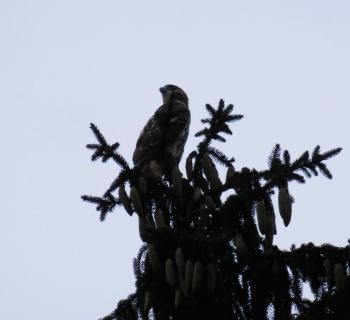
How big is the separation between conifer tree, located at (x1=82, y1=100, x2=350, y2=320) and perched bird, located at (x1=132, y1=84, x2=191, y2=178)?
0.54m

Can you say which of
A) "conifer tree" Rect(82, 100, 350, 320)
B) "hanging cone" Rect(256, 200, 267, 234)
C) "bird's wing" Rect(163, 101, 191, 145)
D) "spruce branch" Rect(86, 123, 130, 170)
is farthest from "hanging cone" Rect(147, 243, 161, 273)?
"bird's wing" Rect(163, 101, 191, 145)

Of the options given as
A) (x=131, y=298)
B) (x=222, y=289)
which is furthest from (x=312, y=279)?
(x=131, y=298)

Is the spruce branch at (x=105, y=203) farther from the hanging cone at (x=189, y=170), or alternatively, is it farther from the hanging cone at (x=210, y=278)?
the hanging cone at (x=210, y=278)

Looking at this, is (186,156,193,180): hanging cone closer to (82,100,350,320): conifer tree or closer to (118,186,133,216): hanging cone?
(82,100,350,320): conifer tree

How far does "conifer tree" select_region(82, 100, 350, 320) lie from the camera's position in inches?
126

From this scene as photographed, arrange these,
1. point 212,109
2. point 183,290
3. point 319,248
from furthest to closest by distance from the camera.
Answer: point 212,109 → point 319,248 → point 183,290

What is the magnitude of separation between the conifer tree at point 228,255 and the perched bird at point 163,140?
0.54 meters

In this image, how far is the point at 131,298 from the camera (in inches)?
148

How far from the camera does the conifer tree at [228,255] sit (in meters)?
3.20

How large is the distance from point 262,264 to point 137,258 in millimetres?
870

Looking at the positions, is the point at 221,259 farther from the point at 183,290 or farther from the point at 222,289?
the point at 183,290

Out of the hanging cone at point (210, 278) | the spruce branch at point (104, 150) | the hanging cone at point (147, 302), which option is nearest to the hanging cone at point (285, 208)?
the hanging cone at point (210, 278)

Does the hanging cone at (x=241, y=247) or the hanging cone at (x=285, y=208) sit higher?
the hanging cone at (x=285, y=208)

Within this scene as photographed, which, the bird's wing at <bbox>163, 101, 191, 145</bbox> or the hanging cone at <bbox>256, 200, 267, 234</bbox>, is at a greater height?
the bird's wing at <bbox>163, 101, 191, 145</bbox>
